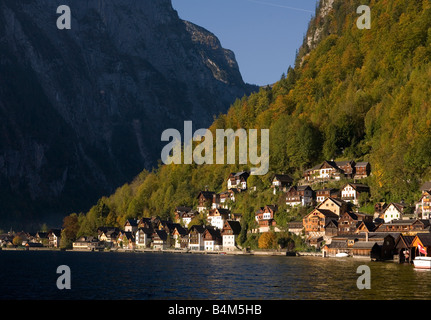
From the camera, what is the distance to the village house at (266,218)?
456 ft

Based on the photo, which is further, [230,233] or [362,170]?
[230,233]

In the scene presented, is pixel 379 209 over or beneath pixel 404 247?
over

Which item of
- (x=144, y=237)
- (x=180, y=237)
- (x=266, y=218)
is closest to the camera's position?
(x=266, y=218)

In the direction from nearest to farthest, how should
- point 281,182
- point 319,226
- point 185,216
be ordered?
point 319,226
point 281,182
point 185,216

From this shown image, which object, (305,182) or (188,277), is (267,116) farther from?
(188,277)

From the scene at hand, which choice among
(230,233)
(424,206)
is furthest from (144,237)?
(424,206)

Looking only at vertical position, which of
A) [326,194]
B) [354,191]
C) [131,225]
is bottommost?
[131,225]

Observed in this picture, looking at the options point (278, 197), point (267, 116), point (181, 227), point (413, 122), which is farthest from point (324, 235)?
point (267, 116)

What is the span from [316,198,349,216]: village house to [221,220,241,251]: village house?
981 inches

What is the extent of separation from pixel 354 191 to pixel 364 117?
94.4 feet

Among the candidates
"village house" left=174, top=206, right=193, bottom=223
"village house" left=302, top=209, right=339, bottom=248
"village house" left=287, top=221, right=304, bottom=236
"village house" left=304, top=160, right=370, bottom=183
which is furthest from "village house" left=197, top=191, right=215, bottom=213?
"village house" left=302, top=209, right=339, bottom=248

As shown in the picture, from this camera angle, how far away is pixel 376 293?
54.3 meters

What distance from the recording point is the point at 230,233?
151875 millimetres

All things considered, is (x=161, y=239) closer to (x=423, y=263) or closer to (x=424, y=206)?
(x=424, y=206)
